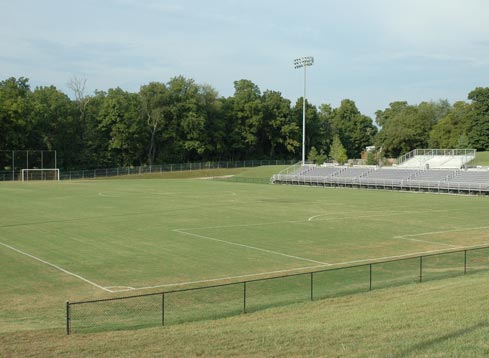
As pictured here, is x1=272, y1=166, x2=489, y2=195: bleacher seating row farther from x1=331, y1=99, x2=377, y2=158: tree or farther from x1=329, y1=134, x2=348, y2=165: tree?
x1=331, y1=99, x2=377, y2=158: tree

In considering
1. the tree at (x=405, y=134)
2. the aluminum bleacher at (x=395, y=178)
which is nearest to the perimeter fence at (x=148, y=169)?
the tree at (x=405, y=134)

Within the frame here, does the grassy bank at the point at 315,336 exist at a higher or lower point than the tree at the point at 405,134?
lower

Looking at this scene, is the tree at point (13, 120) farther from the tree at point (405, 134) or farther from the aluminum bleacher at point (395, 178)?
the tree at point (405, 134)

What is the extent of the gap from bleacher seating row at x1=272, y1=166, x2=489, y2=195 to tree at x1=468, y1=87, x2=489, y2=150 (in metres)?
44.9

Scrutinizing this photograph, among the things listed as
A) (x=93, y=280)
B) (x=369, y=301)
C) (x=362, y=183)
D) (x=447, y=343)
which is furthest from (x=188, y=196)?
(x=447, y=343)

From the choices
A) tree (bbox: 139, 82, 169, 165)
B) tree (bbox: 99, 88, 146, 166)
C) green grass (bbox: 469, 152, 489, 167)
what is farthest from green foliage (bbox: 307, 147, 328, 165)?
tree (bbox: 99, 88, 146, 166)

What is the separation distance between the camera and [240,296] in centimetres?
1923

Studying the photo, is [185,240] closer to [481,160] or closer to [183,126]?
[481,160]

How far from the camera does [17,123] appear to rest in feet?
333

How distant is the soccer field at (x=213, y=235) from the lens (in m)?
24.8

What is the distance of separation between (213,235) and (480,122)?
101257 mm

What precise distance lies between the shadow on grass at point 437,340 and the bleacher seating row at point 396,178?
55.9m

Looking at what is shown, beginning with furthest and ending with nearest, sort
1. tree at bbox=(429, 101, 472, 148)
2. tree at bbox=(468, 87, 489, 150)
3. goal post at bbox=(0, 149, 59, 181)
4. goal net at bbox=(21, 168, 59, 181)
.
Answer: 1. tree at bbox=(429, 101, 472, 148)
2. tree at bbox=(468, 87, 489, 150)
3. goal net at bbox=(21, 168, 59, 181)
4. goal post at bbox=(0, 149, 59, 181)

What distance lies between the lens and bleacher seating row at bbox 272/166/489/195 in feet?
220
